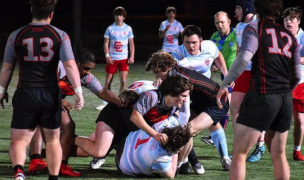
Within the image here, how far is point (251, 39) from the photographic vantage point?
15.2 ft

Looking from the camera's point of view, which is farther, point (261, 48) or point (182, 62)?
point (182, 62)

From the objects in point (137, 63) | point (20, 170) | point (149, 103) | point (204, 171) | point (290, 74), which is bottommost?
point (137, 63)

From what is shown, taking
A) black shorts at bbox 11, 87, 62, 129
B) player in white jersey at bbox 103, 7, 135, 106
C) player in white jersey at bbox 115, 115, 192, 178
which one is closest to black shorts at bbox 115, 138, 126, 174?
player in white jersey at bbox 115, 115, 192, 178

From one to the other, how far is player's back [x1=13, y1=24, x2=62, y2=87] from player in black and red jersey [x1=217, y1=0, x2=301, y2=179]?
1363 mm

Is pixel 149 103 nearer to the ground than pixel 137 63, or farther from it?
farther from it

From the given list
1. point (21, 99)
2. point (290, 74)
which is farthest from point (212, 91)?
point (21, 99)

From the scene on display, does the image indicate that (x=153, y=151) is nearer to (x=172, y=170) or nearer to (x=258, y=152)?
(x=172, y=170)

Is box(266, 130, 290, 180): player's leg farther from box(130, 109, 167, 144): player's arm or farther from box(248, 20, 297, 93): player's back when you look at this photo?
box(130, 109, 167, 144): player's arm

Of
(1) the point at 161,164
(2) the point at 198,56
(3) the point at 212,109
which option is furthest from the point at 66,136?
(2) the point at 198,56

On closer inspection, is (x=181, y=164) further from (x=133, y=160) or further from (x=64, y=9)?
(x=64, y=9)

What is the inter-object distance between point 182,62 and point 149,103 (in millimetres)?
1246

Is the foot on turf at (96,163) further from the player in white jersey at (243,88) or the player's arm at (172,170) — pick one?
the player in white jersey at (243,88)

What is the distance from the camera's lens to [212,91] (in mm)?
6398

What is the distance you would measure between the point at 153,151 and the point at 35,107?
1.31m
